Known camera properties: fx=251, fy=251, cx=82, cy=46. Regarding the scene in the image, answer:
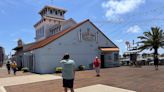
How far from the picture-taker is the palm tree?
130 ft

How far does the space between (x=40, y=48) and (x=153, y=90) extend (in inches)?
663

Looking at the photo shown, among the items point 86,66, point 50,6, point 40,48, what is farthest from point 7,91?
point 50,6

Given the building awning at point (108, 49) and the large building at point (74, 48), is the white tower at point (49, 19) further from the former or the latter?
the building awning at point (108, 49)

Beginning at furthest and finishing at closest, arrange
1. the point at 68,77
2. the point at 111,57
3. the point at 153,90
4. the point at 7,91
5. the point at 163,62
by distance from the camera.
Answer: the point at 163,62 < the point at 111,57 < the point at 7,91 < the point at 153,90 < the point at 68,77

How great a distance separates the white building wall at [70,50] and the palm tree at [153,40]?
8.90 m

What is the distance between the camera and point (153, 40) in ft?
130

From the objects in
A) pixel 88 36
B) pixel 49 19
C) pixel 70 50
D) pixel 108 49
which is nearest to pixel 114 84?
pixel 70 50

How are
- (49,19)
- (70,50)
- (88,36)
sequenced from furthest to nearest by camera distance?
(49,19) < (88,36) < (70,50)

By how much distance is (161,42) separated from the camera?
39.8 metres

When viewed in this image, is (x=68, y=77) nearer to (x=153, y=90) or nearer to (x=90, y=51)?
(x=153, y=90)

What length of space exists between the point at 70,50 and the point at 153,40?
16.6m

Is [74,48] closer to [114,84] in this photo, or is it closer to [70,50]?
[70,50]

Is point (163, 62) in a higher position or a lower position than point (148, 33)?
lower

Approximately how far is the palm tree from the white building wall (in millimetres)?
8901
